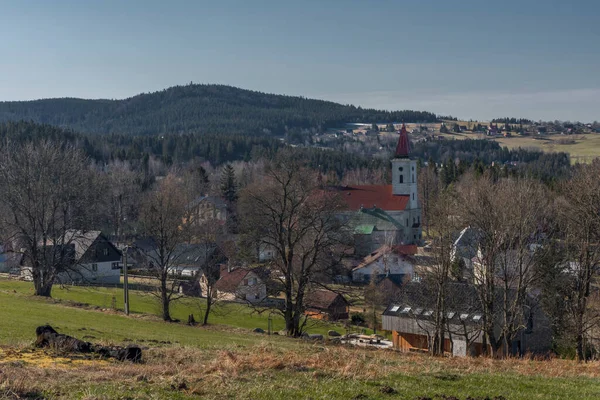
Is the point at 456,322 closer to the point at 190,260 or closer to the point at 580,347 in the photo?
the point at 580,347

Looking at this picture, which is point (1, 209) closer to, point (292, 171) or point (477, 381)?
point (292, 171)

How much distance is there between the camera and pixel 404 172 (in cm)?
9025

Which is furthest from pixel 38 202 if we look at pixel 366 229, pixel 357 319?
pixel 366 229

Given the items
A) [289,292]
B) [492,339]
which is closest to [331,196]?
[289,292]

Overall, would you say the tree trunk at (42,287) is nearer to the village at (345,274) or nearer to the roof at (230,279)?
the village at (345,274)

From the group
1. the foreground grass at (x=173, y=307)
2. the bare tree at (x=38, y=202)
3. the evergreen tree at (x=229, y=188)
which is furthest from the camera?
the evergreen tree at (x=229, y=188)

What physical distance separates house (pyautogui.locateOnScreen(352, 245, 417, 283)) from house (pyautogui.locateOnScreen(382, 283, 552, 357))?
24.5 meters

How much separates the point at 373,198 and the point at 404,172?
5879mm

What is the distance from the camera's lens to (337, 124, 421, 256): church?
83.9 metres

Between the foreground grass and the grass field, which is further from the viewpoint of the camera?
the foreground grass

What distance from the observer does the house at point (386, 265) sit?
64312mm

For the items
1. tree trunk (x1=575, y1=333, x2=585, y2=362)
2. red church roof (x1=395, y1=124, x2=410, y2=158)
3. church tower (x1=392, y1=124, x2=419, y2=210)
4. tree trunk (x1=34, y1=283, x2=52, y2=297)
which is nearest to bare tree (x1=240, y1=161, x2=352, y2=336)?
tree trunk (x1=575, y1=333, x2=585, y2=362)

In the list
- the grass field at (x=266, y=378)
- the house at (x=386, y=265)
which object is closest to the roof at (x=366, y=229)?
the house at (x=386, y=265)

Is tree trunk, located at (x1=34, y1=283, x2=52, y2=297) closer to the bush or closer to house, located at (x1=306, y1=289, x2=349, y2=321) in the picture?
house, located at (x1=306, y1=289, x2=349, y2=321)
